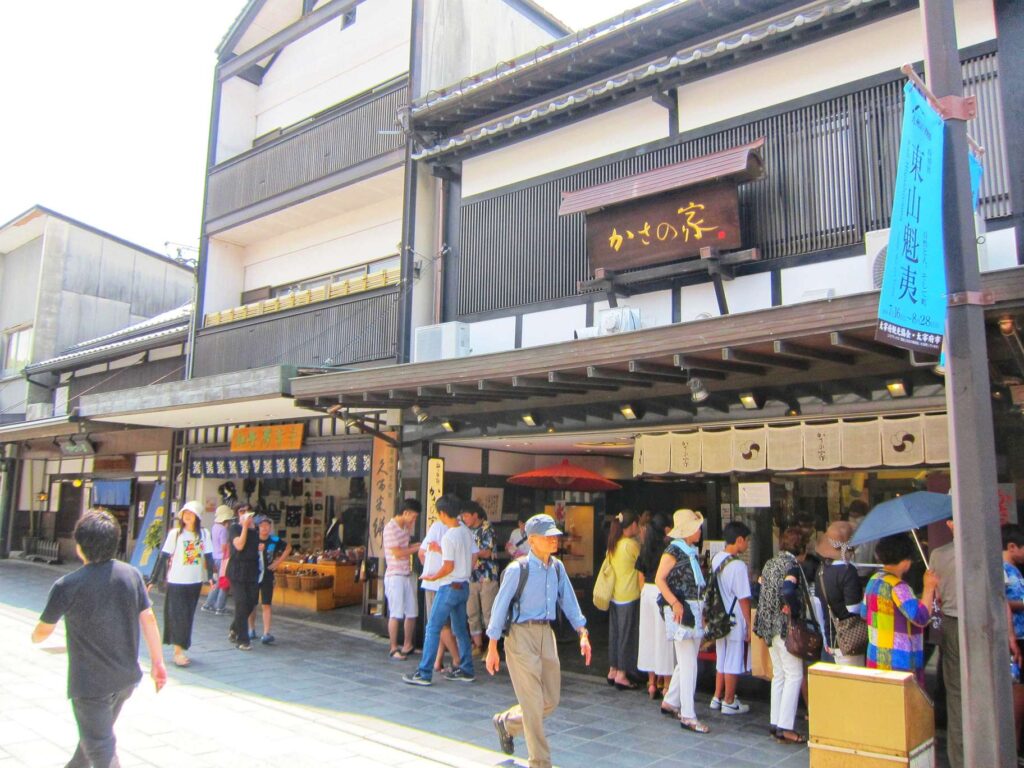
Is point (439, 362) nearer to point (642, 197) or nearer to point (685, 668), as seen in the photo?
point (642, 197)

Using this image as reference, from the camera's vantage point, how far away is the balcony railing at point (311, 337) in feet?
42.8

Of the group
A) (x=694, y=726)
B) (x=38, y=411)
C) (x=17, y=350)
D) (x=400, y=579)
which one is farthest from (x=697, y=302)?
(x=17, y=350)

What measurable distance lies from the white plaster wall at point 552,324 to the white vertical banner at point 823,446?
3372 millimetres

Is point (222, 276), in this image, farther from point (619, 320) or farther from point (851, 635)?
point (851, 635)

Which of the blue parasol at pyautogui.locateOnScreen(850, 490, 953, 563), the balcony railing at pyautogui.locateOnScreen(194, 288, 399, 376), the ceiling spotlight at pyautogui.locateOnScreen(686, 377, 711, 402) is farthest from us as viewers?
the balcony railing at pyautogui.locateOnScreen(194, 288, 399, 376)

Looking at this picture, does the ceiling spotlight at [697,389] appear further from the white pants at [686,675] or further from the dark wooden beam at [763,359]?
the white pants at [686,675]

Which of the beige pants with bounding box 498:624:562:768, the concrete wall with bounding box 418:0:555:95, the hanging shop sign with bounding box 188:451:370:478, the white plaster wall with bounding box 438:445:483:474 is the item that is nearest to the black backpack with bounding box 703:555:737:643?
the beige pants with bounding box 498:624:562:768

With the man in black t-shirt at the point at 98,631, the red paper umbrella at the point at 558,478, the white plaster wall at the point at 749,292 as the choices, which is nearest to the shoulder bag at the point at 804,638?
the white plaster wall at the point at 749,292

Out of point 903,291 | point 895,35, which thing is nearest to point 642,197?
point 895,35

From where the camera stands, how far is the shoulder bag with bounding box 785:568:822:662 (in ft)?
23.1

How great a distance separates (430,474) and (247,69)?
1136cm

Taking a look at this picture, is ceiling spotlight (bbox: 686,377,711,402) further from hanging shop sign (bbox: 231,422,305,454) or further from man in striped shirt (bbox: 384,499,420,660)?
hanging shop sign (bbox: 231,422,305,454)

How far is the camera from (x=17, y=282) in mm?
26094

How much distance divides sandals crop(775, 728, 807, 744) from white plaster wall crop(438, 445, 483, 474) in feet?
20.6
